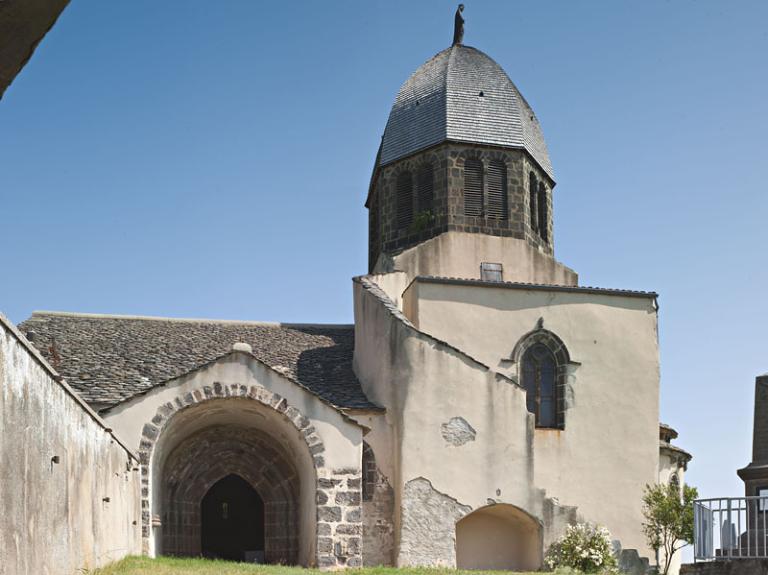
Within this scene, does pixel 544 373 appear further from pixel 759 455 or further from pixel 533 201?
pixel 759 455

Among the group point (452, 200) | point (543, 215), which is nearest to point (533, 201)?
point (543, 215)

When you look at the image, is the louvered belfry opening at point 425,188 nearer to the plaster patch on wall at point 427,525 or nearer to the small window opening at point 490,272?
the small window opening at point 490,272

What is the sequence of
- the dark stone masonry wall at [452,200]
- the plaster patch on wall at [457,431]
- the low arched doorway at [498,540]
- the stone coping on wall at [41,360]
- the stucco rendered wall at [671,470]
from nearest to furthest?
the stone coping on wall at [41,360] → the plaster patch on wall at [457,431] → the low arched doorway at [498,540] → the stucco rendered wall at [671,470] → the dark stone masonry wall at [452,200]

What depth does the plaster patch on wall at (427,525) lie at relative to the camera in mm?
19719

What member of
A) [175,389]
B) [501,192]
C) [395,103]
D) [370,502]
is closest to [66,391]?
[175,389]

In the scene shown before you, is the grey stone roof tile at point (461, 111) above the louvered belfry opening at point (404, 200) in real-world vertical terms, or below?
above

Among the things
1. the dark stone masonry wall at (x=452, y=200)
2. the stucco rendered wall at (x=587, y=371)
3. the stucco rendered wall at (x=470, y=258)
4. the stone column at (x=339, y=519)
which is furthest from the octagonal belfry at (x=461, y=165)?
the stone column at (x=339, y=519)

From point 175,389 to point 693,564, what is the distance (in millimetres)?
9565

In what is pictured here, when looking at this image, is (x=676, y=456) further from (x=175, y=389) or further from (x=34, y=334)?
(x=34, y=334)

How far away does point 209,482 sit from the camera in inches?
838

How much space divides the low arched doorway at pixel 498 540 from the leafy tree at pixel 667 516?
2658 millimetres

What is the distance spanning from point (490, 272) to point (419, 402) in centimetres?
546

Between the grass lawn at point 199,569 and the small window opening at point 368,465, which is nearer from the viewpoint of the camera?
the grass lawn at point 199,569

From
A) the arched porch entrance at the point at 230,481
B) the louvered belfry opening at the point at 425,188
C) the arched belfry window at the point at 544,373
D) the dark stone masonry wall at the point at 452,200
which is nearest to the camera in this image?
the arched porch entrance at the point at 230,481
